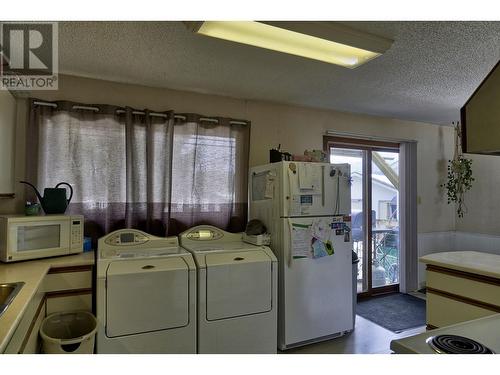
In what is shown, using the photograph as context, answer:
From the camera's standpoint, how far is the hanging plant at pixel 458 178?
14.9ft

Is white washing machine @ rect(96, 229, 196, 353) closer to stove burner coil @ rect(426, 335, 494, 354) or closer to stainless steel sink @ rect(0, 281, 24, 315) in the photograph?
stainless steel sink @ rect(0, 281, 24, 315)

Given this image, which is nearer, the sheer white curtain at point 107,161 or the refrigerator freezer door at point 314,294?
the sheer white curtain at point 107,161

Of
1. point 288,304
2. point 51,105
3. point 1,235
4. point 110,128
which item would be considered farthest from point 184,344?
point 51,105

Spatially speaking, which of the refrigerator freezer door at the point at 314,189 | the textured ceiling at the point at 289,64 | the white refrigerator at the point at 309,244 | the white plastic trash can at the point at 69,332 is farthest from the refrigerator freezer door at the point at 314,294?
the white plastic trash can at the point at 69,332

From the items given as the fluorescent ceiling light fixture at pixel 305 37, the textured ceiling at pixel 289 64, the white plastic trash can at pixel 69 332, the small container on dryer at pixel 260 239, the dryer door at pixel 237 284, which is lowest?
the white plastic trash can at pixel 69 332

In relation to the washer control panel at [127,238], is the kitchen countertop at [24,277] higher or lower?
lower

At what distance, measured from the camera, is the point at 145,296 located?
2.34 metres

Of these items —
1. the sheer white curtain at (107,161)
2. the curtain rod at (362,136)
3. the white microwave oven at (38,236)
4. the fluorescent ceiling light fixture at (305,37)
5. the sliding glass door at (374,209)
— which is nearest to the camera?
the fluorescent ceiling light fixture at (305,37)

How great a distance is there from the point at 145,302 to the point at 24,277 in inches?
30.7

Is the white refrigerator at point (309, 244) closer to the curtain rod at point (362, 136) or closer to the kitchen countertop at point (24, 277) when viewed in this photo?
the curtain rod at point (362, 136)

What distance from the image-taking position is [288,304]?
2.85 meters

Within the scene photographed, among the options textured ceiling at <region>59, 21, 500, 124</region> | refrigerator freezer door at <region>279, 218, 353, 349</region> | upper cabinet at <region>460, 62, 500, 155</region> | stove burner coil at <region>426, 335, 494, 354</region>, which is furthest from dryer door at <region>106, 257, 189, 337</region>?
upper cabinet at <region>460, 62, 500, 155</region>

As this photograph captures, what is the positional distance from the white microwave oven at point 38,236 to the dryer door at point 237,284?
3.37 feet

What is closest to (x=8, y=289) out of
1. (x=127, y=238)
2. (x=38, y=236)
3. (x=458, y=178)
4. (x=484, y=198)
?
(x=38, y=236)
